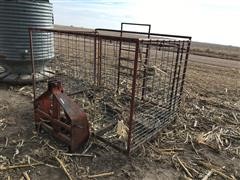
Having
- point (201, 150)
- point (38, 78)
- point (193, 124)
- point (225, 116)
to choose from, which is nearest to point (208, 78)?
point (225, 116)

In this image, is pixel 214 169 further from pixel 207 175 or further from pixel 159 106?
pixel 159 106

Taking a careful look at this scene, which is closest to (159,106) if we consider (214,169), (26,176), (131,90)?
(131,90)

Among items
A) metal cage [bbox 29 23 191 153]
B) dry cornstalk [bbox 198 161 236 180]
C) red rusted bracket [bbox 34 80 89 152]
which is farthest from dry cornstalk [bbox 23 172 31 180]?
dry cornstalk [bbox 198 161 236 180]

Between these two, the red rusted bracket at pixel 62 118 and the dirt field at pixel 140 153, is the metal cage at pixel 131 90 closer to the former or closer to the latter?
the dirt field at pixel 140 153

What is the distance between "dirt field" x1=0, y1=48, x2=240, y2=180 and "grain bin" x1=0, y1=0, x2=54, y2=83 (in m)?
1.20

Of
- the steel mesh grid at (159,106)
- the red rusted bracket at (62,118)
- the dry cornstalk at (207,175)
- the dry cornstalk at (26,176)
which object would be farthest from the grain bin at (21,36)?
the dry cornstalk at (207,175)

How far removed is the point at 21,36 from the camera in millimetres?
5297

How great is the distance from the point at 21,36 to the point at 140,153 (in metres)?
3.85

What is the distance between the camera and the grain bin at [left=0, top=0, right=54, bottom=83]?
16.9 ft

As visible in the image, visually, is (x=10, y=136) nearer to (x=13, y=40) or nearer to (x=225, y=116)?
(x=13, y=40)

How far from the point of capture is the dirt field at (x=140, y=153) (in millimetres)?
2867

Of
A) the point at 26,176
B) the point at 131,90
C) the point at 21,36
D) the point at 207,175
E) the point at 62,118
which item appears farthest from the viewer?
the point at 21,36

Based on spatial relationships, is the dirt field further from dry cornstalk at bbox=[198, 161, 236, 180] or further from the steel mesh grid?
the steel mesh grid

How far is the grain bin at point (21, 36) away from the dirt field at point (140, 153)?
3.94 feet
